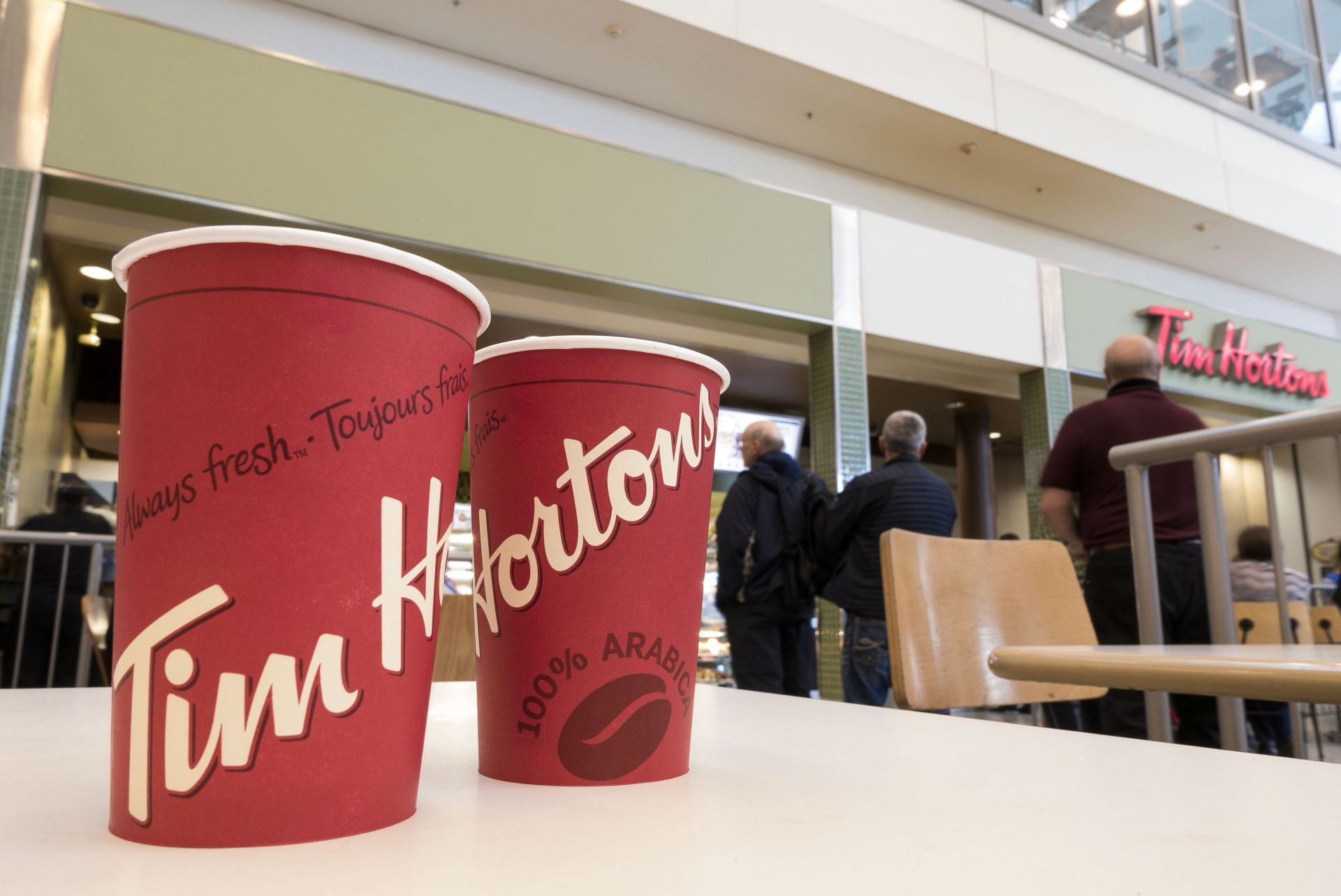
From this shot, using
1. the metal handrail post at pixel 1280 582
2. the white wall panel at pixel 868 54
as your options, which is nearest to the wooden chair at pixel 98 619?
the metal handrail post at pixel 1280 582

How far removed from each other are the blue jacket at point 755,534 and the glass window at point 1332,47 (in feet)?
22.4

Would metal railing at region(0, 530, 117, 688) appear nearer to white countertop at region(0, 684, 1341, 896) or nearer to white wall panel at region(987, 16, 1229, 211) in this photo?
white countertop at region(0, 684, 1341, 896)

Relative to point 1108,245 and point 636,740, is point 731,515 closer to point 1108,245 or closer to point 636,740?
point 636,740

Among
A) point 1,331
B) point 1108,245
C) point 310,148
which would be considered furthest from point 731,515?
point 1108,245

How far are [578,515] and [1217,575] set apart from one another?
1.25m

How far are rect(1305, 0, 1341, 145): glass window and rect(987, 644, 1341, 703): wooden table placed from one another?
831cm

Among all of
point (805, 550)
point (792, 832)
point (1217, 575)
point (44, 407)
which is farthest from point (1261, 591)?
point (44, 407)

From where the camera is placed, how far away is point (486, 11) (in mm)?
3926

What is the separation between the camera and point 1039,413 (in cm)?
522

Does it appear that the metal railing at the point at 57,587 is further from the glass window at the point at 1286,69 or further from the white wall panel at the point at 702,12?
the glass window at the point at 1286,69

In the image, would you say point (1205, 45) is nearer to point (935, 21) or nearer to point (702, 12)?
point (935, 21)

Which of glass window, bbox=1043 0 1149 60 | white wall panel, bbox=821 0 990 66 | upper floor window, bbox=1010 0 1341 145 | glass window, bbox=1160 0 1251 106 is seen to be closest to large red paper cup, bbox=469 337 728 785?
white wall panel, bbox=821 0 990 66

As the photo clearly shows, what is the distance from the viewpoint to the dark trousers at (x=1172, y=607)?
1.91m

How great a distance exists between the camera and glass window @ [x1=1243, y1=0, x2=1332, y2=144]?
6.57 m
